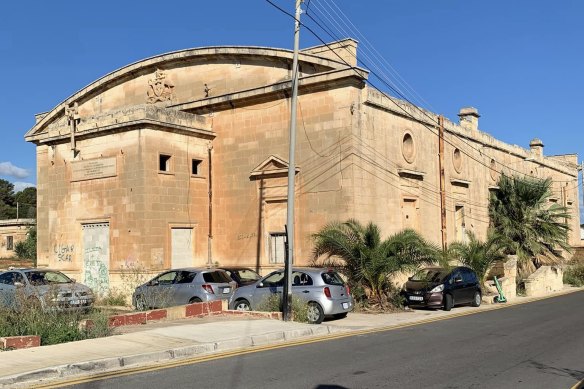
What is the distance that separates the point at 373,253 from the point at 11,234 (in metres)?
49.4

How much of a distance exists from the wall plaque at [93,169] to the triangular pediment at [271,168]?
5.93 metres

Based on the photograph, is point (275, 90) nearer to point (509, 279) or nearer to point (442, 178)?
point (442, 178)

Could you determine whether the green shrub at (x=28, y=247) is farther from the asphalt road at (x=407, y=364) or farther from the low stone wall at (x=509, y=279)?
the asphalt road at (x=407, y=364)

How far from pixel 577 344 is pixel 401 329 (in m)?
4.68

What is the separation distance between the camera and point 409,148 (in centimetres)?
2788

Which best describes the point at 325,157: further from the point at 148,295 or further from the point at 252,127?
the point at 148,295

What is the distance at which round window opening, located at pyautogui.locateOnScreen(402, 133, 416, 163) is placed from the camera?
90.4 ft

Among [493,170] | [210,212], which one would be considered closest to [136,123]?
[210,212]

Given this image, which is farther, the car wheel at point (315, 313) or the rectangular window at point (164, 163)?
the rectangular window at point (164, 163)

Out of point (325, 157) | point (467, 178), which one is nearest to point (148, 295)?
point (325, 157)

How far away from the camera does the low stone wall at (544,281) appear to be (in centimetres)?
2962

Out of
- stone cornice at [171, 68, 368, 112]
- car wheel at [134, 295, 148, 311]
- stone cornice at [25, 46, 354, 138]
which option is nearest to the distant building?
stone cornice at [25, 46, 354, 138]

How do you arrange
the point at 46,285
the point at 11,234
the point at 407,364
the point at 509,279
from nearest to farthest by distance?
1. the point at 407,364
2. the point at 46,285
3. the point at 509,279
4. the point at 11,234

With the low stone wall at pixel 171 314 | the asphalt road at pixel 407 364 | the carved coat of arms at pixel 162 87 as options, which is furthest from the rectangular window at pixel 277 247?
the asphalt road at pixel 407 364
